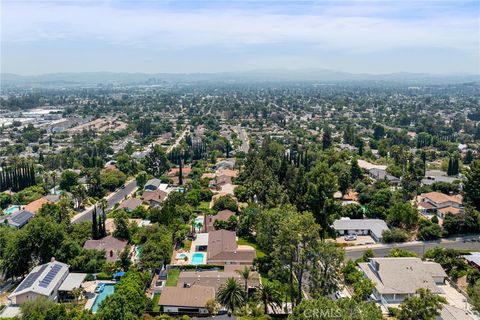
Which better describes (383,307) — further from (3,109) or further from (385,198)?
(3,109)

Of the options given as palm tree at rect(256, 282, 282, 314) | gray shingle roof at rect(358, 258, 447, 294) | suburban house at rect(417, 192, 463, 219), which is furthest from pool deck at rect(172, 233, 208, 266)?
suburban house at rect(417, 192, 463, 219)

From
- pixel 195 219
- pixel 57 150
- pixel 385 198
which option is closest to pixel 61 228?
pixel 195 219

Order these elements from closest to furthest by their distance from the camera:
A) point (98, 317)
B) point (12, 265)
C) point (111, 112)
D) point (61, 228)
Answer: point (98, 317) < point (12, 265) < point (61, 228) < point (111, 112)

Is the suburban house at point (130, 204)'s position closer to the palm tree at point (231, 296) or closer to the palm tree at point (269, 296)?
the palm tree at point (231, 296)

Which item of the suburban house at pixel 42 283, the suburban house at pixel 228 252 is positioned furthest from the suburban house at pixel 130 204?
the suburban house at pixel 42 283

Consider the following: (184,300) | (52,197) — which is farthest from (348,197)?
(52,197)
